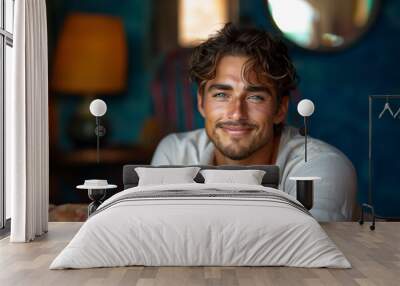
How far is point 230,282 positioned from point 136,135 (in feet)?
12.6

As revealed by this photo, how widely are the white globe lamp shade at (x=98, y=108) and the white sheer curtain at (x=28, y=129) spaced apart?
2.71 feet

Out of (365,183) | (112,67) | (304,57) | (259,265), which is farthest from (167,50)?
(259,265)

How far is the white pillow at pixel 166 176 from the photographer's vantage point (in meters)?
7.02

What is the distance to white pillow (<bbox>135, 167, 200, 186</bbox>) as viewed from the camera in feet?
23.0

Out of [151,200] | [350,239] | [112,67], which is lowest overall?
[350,239]

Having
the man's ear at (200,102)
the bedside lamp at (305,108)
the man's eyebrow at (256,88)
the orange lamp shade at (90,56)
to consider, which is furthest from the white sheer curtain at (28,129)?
the bedside lamp at (305,108)

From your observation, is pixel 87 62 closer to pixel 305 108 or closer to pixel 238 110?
pixel 238 110

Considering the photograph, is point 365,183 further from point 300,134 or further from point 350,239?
point 350,239

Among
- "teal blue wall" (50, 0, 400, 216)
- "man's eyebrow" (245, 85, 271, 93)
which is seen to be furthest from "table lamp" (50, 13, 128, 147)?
"man's eyebrow" (245, 85, 271, 93)

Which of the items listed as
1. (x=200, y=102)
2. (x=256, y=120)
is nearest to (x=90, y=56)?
(x=200, y=102)

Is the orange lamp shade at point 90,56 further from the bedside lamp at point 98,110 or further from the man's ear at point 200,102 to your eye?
the man's ear at point 200,102

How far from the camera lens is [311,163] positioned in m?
7.68

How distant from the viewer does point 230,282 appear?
4281mm

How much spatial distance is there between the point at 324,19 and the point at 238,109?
1557 millimetres
